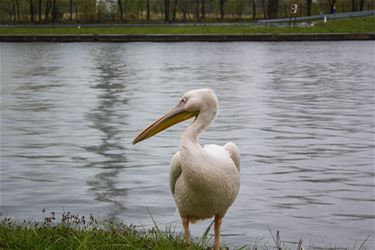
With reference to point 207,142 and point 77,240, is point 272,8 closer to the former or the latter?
point 207,142

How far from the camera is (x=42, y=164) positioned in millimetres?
11898

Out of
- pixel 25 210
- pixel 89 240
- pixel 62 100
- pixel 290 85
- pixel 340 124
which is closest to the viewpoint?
pixel 89 240

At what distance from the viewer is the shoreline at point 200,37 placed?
50.9m

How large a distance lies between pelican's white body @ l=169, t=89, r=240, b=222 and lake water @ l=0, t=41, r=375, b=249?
1.47 metres

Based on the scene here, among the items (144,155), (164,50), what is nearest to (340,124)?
(144,155)

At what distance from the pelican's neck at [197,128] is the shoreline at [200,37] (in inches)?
1754

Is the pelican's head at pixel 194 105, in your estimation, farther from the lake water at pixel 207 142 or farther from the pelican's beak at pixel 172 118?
the lake water at pixel 207 142

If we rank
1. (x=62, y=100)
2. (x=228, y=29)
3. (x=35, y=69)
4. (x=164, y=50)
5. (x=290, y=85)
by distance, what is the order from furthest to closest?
(x=228, y=29)
(x=164, y=50)
(x=35, y=69)
(x=290, y=85)
(x=62, y=100)

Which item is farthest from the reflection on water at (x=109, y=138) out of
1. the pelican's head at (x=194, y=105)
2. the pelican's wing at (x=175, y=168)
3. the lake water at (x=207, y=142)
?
the pelican's head at (x=194, y=105)

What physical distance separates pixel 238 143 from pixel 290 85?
1030 centimetres

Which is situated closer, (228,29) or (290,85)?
(290,85)

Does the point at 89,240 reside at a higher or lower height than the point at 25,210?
higher

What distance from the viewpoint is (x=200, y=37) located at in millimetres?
51500

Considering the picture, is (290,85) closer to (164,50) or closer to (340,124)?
(340,124)
